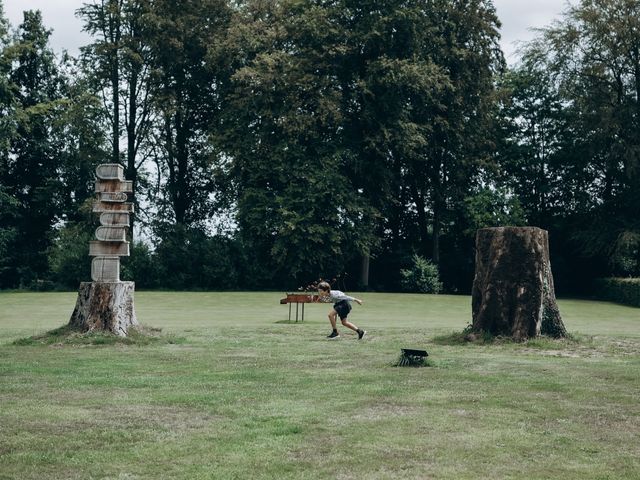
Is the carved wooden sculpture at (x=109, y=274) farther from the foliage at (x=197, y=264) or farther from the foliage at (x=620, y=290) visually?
the foliage at (x=620, y=290)

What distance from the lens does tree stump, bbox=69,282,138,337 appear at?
61.5 ft

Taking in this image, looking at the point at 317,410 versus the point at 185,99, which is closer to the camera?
the point at 317,410

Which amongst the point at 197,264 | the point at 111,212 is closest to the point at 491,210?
the point at 197,264

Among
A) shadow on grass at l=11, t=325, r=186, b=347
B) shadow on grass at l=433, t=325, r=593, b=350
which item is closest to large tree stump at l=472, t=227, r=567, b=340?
shadow on grass at l=433, t=325, r=593, b=350

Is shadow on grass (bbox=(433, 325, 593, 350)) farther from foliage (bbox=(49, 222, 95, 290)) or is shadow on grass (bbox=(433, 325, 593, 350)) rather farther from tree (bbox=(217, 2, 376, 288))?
foliage (bbox=(49, 222, 95, 290))

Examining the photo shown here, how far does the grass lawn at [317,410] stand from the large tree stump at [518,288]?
76 cm

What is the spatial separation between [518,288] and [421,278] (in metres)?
31.5

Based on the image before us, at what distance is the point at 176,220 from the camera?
188 ft

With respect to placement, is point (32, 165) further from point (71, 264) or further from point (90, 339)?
point (90, 339)

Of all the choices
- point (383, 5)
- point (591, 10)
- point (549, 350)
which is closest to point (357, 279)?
point (383, 5)

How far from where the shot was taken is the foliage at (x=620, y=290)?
4500cm

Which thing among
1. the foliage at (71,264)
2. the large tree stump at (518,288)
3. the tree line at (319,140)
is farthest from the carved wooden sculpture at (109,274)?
the foliage at (71,264)

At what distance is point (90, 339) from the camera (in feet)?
59.5

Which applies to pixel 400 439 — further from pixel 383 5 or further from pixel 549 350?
pixel 383 5
